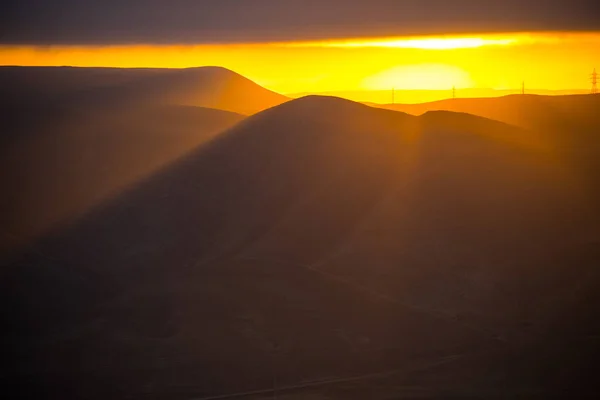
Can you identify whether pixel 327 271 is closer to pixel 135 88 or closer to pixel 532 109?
pixel 532 109

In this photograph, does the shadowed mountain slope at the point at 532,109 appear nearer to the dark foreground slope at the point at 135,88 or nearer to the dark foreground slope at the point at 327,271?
the dark foreground slope at the point at 327,271

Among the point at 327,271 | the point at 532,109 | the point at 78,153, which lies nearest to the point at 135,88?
the point at 78,153

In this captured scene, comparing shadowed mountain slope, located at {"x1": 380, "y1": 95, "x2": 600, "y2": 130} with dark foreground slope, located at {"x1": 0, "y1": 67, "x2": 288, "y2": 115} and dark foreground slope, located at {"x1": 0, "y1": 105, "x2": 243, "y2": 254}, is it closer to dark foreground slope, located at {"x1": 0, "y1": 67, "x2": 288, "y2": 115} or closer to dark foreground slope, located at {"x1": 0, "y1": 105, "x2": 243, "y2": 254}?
dark foreground slope, located at {"x1": 0, "y1": 67, "x2": 288, "y2": 115}

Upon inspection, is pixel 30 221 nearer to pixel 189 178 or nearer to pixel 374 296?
pixel 189 178

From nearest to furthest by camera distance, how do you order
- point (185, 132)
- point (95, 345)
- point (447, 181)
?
point (95, 345) < point (447, 181) < point (185, 132)

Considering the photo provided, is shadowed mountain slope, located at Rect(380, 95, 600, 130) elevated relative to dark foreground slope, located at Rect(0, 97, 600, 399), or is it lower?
elevated

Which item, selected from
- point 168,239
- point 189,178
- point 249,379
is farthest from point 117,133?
point 249,379

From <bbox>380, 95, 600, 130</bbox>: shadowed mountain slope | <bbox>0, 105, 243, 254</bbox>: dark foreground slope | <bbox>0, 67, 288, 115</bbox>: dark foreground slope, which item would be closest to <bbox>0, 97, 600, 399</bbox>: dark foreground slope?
<bbox>0, 105, 243, 254</bbox>: dark foreground slope
